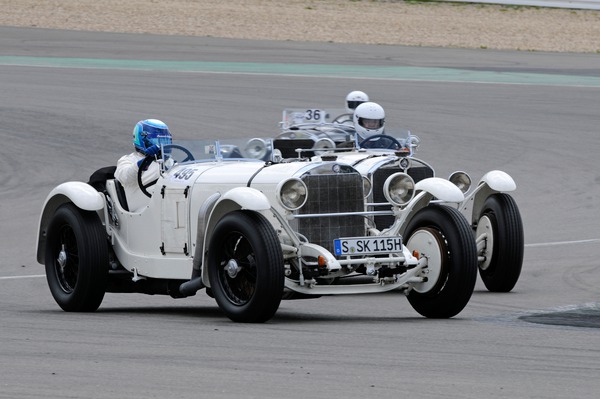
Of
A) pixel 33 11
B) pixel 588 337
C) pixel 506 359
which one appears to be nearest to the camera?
pixel 506 359

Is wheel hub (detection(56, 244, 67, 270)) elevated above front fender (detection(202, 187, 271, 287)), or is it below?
below

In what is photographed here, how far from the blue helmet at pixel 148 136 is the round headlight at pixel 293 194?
6.22 feet

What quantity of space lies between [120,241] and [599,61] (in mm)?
26659

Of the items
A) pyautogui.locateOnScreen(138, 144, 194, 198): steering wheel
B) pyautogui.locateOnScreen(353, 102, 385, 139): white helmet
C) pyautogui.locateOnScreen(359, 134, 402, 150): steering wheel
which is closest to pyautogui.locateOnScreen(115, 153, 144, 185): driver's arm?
pyautogui.locateOnScreen(138, 144, 194, 198): steering wheel

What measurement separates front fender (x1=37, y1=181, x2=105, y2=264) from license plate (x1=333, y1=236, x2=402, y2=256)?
7.11ft

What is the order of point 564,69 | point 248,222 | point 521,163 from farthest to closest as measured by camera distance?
point 564,69 < point 521,163 < point 248,222

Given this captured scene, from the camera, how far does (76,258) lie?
10.8 metres

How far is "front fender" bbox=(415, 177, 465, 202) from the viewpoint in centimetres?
996

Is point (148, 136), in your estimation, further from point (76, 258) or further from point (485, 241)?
point (485, 241)

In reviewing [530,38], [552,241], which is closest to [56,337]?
[552,241]

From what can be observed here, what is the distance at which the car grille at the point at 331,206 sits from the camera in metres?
9.84

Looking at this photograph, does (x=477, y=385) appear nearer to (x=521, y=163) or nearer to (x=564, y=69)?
(x=521, y=163)

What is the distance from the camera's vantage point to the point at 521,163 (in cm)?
2261

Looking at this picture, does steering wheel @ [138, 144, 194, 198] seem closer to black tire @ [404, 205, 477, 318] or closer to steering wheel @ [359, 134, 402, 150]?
black tire @ [404, 205, 477, 318]
